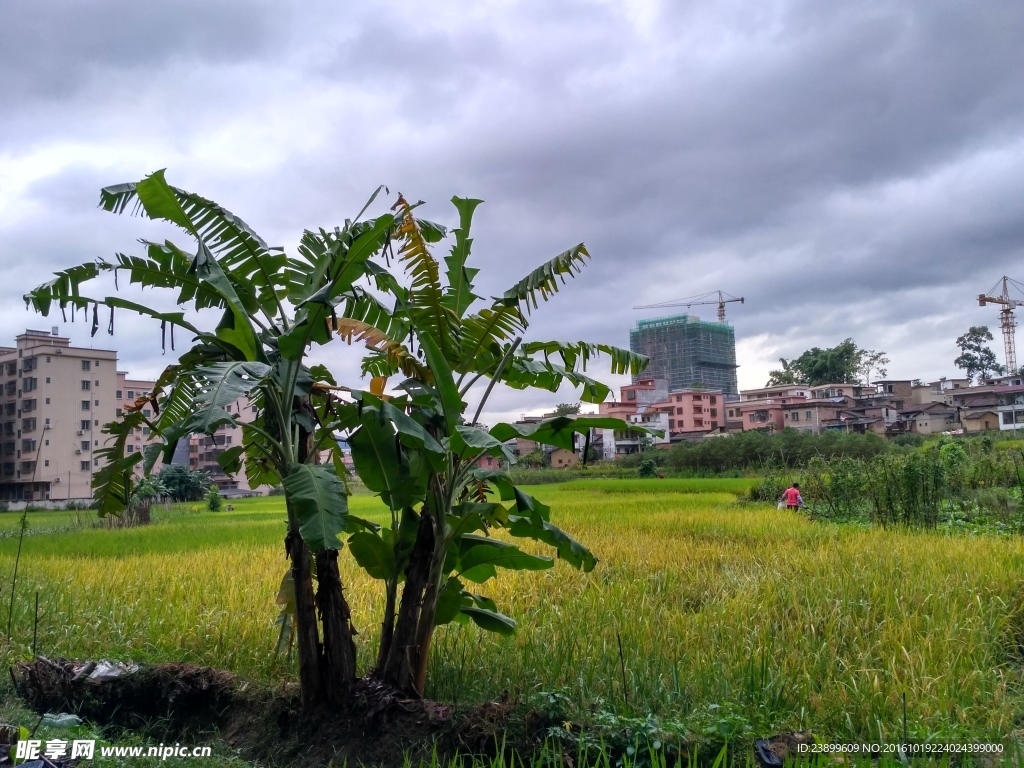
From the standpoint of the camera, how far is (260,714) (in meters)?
3.59

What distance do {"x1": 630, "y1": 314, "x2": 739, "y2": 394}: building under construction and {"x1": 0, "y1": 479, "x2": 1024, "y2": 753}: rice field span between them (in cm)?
4850

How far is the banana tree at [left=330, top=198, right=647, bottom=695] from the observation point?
128 inches

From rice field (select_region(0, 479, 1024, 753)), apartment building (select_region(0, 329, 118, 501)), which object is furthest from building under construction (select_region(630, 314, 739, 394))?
rice field (select_region(0, 479, 1024, 753))

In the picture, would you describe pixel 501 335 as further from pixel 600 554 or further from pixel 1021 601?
pixel 600 554

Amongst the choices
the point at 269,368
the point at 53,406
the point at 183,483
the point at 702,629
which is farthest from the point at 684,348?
the point at 269,368

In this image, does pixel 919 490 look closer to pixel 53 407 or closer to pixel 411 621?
pixel 411 621

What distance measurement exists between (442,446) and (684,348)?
56035mm

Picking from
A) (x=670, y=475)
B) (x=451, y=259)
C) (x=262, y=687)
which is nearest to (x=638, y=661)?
(x=262, y=687)

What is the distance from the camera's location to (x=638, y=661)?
374 cm

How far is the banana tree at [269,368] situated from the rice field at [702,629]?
84 centimetres

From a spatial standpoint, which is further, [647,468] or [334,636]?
[647,468]

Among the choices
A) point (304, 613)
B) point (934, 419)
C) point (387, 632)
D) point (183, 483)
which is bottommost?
point (183, 483)

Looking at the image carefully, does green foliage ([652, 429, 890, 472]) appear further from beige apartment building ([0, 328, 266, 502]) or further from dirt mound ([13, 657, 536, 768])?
dirt mound ([13, 657, 536, 768])

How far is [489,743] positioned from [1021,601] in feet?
13.7
